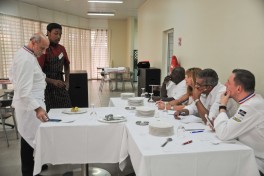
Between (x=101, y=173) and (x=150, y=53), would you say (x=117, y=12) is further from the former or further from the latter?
(x=101, y=173)

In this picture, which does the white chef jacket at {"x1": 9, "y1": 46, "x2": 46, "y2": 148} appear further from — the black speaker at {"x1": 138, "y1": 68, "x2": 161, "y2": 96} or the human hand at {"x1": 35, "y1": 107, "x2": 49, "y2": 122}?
the black speaker at {"x1": 138, "y1": 68, "x2": 161, "y2": 96}

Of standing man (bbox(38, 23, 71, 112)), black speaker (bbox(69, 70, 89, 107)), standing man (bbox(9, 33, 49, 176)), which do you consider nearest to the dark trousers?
standing man (bbox(9, 33, 49, 176))

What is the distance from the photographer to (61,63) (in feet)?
10.1

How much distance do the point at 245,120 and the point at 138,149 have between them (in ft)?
2.36

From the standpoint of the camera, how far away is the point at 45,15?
9094 millimetres

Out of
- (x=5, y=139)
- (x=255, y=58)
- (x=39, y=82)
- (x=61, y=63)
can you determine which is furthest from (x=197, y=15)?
(x=5, y=139)

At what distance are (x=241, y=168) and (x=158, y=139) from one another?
54 cm

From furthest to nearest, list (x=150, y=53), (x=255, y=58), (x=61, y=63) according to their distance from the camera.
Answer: (x=150, y=53) → (x=61, y=63) → (x=255, y=58)

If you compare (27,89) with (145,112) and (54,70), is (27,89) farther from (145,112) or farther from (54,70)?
(145,112)

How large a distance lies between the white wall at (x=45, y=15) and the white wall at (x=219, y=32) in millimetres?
4614

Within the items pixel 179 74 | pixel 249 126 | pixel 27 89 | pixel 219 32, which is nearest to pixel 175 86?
pixel 179 74

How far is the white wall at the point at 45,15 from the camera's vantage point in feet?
24.3

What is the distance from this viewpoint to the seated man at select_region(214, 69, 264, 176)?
159 centimetres

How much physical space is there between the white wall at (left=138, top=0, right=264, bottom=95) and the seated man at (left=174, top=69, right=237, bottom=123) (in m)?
0.59
